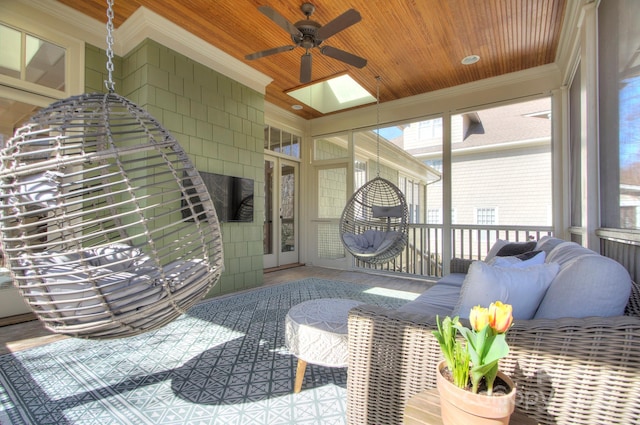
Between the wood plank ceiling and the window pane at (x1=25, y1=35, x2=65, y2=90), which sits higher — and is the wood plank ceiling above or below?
above

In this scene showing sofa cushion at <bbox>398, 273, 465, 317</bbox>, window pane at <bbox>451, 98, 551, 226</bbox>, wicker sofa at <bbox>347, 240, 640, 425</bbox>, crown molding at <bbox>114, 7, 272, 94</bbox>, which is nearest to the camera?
wicker sofa at <bbox>347, 240, 640, 425</bbox>

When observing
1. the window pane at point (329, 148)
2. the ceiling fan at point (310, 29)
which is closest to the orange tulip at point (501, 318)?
the ceiling fan at point (310, 29)

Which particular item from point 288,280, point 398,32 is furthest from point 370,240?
point 398,32

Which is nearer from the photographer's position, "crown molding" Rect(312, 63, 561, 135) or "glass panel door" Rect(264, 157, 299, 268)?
"crown molding" Rect(312, 63, 561, 135)

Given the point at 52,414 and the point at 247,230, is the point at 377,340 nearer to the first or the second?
the point at 52,414

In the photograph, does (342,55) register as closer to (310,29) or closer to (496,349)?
(310,29)

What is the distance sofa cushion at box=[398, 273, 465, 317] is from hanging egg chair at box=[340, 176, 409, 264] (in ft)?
4.26

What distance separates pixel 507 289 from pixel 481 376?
523mm

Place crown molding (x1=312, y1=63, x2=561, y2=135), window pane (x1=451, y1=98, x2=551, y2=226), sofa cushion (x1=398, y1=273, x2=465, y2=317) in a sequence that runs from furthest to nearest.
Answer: window pane (x1=451, y1=98, x2=551, y2=226)
crown molding (x1=312, y1=63, x2=561, y2=135)
sofa cushion (x1=398, y1=273, x2=465, y2=317)

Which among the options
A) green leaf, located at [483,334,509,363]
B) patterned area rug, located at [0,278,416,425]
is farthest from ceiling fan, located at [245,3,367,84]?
patterned area rug, located at [0,278,416,425]

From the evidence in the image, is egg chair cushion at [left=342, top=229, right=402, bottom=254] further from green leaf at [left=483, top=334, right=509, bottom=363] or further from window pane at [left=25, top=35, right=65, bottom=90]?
window pane at [left=25, top=35, right=65, bottom=90]

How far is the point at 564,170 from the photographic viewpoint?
161 inches

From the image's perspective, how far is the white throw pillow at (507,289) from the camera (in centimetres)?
119

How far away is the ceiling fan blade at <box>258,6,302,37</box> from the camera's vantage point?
2504mm
